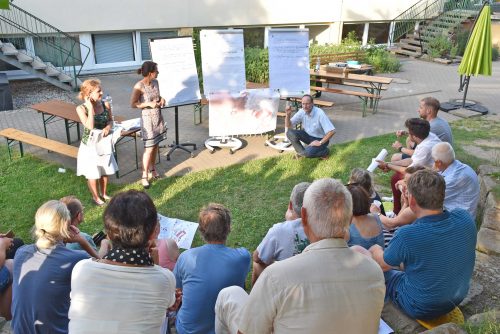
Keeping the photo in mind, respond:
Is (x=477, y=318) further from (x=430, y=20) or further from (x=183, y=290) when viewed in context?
(x=430, y=20)

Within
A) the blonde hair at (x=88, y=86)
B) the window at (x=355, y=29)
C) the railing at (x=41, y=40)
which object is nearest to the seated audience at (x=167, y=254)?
the blonde hair at (x=88, y=86)

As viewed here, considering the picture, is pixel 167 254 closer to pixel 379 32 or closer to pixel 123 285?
pixel 123 285

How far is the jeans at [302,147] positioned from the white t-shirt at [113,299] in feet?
16.9

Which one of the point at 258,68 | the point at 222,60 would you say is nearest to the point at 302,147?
the point at 222,60

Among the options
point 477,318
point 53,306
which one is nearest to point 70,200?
point 53,306

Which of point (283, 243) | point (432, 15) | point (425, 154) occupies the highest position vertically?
point (432, 15)

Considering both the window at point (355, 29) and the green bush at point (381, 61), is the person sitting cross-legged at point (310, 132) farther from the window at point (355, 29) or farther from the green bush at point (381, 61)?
the window at point (355, 29)

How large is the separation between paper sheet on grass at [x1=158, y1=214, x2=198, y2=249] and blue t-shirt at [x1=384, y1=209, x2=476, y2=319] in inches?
98.0

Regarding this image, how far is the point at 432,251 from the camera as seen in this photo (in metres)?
2.87

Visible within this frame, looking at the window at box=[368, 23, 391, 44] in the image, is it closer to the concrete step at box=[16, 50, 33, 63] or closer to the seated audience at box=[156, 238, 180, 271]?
the concrete step at box=[16, 50, 33, 63]

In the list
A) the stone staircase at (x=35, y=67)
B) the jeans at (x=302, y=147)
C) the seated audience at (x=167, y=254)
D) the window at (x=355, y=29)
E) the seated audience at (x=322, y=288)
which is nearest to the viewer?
the seated audience at (x=322, y=288)

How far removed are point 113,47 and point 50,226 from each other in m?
11.7

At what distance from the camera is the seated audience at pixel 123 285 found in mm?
2184

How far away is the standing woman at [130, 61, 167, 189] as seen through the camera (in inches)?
240
